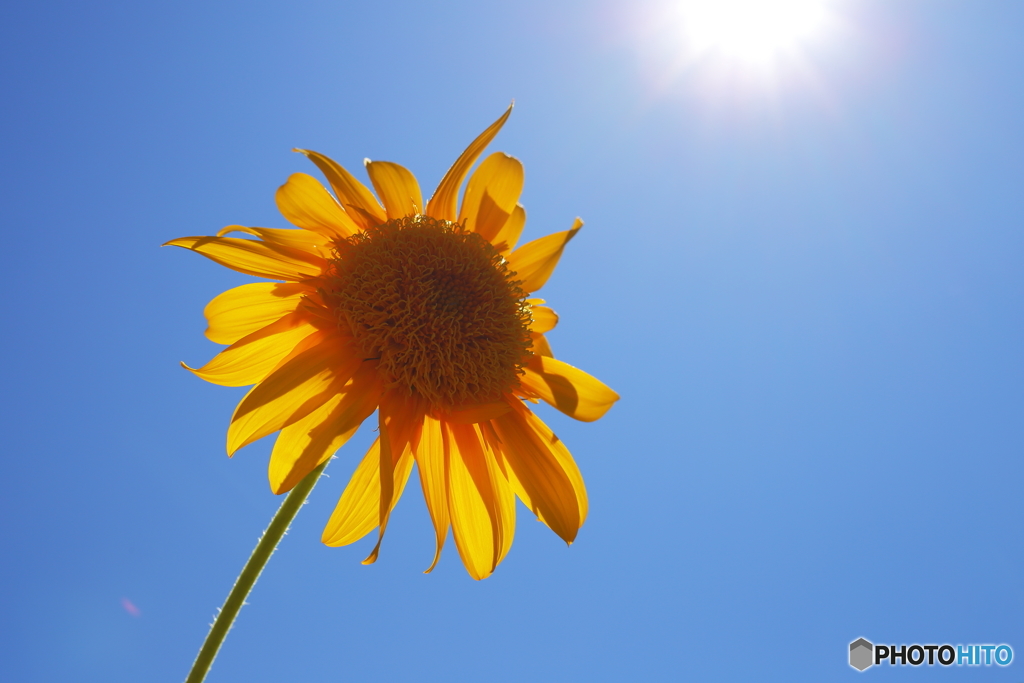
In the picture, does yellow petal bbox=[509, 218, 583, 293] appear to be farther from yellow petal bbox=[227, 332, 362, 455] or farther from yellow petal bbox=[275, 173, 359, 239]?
yellow petal bbox=[227, 332, 362, 455]

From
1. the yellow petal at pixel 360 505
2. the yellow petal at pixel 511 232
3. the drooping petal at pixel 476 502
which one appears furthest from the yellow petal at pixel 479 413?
the yellow petal at pixel 511 232

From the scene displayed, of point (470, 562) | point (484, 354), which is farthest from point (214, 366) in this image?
point (470, 562)

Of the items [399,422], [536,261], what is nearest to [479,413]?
[399,422]

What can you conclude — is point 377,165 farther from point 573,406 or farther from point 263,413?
point 573,406

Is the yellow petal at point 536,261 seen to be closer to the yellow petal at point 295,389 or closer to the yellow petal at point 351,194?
the yellow petal at point 351,194

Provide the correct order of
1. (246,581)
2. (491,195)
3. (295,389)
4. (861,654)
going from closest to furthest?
1. (246,581)
2. (295,389)
3. (491,195)
4. (861,654)

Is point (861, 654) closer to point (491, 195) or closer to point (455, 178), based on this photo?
point (491, 195)
